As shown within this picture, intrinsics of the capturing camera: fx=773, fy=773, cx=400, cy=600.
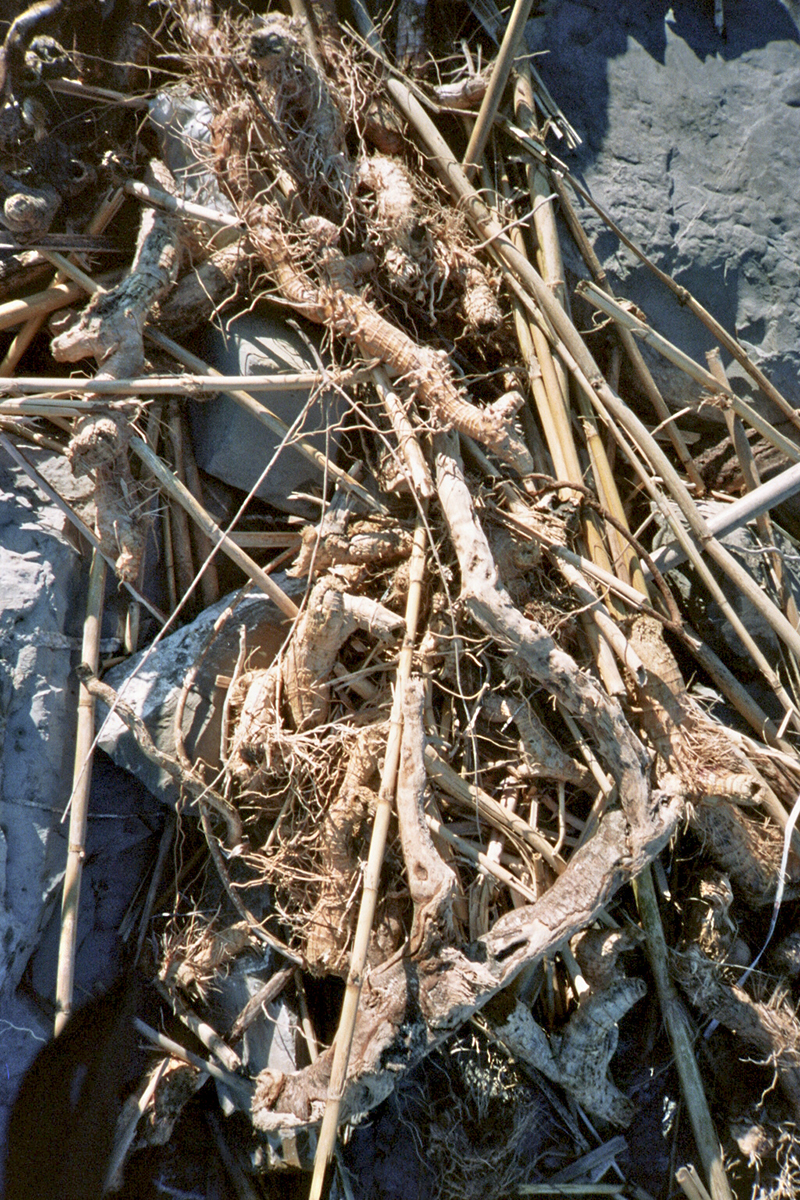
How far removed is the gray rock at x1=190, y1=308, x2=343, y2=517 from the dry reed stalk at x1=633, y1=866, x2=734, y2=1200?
4.18 feet

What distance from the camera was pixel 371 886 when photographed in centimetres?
150

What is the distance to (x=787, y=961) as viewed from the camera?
188 centimetres

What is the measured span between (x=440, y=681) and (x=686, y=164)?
1.60 meters

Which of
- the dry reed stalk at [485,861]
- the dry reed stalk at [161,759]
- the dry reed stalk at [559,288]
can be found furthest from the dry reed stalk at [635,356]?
the dry reed stalk at [161,759]

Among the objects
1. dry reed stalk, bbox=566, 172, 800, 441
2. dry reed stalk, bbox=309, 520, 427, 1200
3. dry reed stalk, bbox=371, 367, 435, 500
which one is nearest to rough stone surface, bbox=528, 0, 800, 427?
dry reed stalk, bbox=566, 172, 800, 441

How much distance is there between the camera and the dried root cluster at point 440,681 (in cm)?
174

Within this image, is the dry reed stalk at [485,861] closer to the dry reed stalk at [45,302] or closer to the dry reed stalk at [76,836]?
the dry reed stalk at [76,836]

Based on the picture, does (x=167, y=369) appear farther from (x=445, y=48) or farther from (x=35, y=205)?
(x=445, y=48)

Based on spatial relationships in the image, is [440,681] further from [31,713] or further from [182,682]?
[31,713]

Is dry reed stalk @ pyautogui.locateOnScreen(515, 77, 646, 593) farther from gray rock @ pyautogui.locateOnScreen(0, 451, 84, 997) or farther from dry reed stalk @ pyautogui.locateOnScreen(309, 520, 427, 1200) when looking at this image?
gray rock @ pyautogui.locateOnScreen(0, 451, 84, 997)

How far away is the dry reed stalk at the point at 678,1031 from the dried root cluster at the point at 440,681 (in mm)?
10

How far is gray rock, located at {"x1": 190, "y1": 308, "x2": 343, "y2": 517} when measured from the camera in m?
1.94

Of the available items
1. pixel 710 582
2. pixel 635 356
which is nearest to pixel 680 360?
pixel 635 356

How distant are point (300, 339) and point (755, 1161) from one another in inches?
90.5
